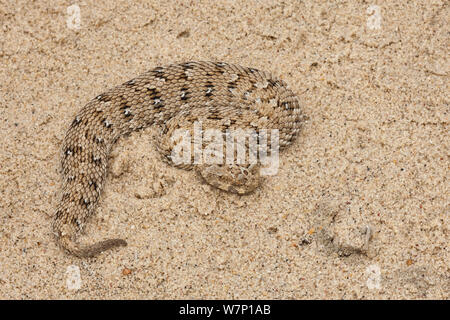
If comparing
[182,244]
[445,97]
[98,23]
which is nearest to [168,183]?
[182,244]

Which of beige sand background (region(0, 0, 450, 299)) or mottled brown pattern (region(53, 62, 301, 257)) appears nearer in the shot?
beige sand background (region(0, 0, 450, 299))

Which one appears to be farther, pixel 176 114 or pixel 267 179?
pixel 176 114

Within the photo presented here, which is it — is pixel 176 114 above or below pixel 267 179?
above

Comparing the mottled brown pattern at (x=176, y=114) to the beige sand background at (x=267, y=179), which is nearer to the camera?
the beige sand background at (x=267, y=179)
